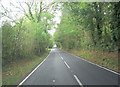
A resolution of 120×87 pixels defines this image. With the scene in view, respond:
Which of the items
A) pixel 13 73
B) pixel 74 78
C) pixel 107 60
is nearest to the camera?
pixel 74 78

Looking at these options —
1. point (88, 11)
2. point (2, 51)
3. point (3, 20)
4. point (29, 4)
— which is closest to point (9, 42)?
point (2, 51)

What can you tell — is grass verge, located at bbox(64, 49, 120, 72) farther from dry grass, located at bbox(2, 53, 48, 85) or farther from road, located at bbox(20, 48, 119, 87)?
dry grass, located at bbox(2, 53, 48, 85)

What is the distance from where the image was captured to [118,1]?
897cm

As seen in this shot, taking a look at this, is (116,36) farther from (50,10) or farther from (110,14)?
(50,10)

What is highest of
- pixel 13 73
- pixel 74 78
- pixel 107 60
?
pixel 107 60

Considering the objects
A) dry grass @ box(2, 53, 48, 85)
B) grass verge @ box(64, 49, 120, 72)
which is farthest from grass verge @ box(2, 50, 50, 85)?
grass verge @ box(64, 49, 120, 72)

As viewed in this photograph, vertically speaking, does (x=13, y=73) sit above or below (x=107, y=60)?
below

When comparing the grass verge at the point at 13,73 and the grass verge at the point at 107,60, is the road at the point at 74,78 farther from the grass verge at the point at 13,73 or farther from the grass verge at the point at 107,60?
the grass verge at the point at 107,60

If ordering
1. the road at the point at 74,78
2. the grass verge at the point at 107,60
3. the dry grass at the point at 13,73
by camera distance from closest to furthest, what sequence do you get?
1. the road at the point at 74,78
2. the dry grass at the point at 13,73
3. the grass verge at the point at 107,60

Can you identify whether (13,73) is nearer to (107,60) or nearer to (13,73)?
(13,73)

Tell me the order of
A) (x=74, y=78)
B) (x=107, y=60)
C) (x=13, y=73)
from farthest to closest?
(x=107, y=60) < (x=13, y=73) < (x=74, y=78)

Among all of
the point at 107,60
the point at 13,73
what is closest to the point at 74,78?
the point at 13,73

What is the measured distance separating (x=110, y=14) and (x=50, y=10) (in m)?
12.7

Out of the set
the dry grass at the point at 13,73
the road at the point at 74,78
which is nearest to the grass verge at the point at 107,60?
the road at the point at 74,78
